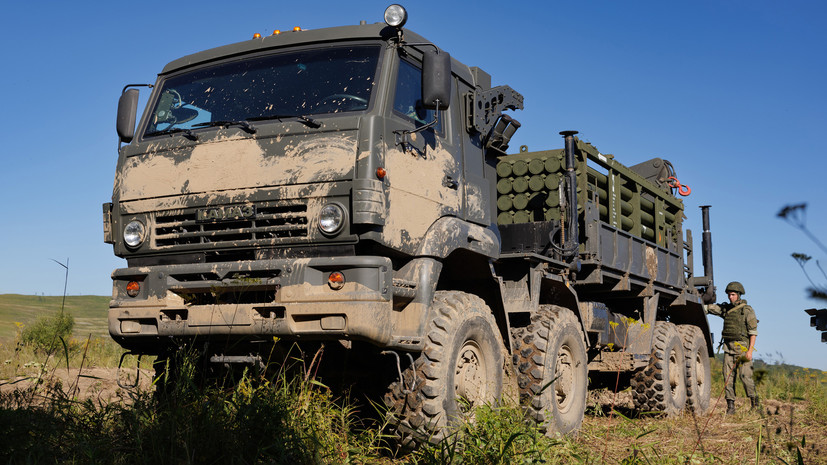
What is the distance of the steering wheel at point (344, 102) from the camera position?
222 inches

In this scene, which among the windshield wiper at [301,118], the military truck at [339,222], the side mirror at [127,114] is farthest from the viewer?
the side mirror at [127,114]

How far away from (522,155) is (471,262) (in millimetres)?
2507

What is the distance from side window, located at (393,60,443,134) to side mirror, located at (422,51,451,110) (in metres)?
0.32

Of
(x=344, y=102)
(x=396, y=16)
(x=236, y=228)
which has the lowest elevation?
(x=236, y=228)

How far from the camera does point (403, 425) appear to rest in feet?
17.8

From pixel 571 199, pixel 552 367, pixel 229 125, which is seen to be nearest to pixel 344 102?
pixel 229 125

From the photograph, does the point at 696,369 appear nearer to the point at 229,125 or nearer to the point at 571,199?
the point at 571,199

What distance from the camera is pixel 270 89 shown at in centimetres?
601

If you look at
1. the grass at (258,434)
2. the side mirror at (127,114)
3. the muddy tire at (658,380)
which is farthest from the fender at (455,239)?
the muddy tire at (658,380)

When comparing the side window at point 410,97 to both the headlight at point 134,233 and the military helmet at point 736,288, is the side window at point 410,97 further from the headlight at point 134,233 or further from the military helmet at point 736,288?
the military helmet at point 736,288

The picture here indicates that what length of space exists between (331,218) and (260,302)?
30.2 inches

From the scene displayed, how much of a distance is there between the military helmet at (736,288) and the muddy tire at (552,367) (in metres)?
5.15

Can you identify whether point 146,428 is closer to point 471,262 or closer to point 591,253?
point 471,262

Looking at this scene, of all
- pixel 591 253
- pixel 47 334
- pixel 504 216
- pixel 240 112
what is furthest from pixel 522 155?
pixel 47 334
